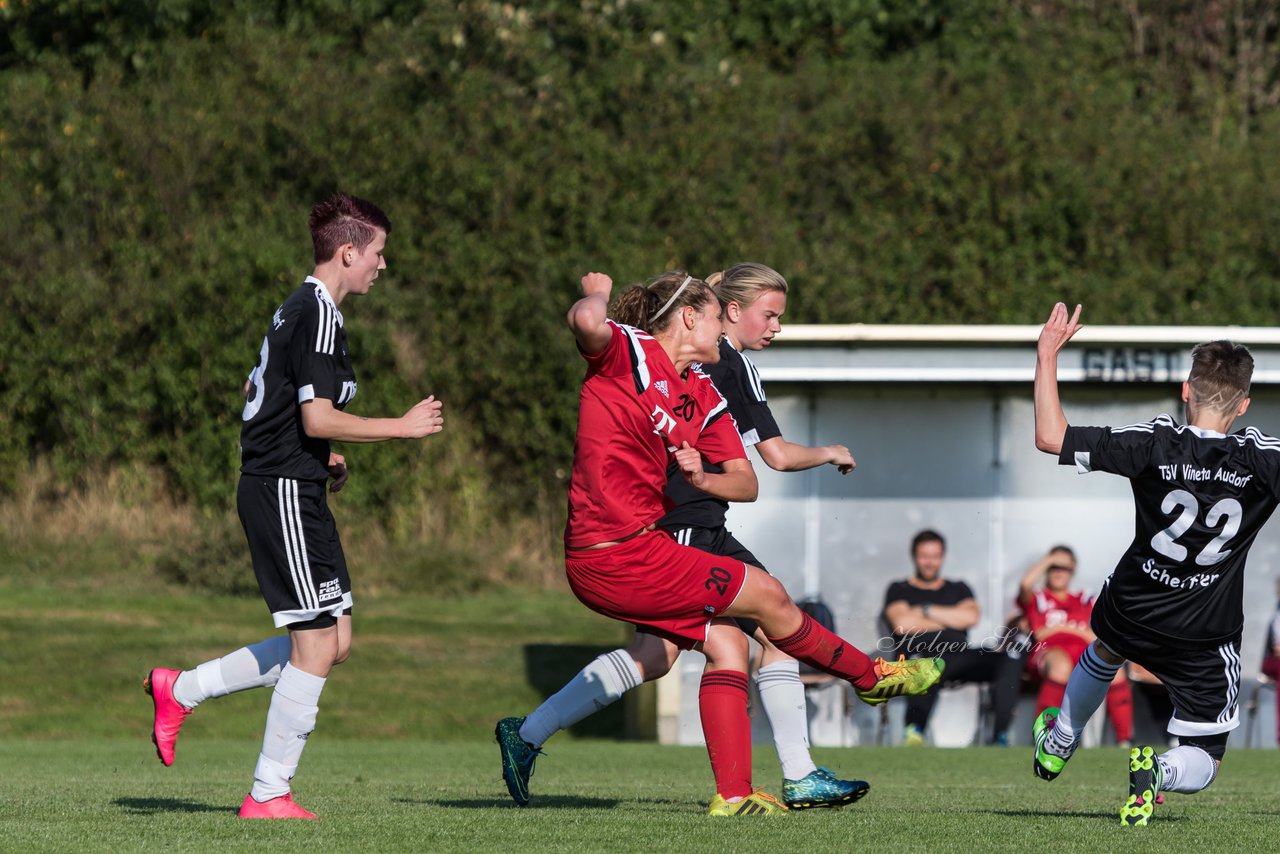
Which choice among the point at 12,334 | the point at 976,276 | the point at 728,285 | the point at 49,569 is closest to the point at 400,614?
the point at 49,569

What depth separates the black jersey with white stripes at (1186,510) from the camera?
18.2 feet

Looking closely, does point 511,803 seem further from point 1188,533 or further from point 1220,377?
point 1220,377

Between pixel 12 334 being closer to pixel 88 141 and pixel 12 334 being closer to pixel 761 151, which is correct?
pixel 88 141

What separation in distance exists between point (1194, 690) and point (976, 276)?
13974 millimetres

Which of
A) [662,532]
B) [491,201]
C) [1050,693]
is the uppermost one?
[491,201]

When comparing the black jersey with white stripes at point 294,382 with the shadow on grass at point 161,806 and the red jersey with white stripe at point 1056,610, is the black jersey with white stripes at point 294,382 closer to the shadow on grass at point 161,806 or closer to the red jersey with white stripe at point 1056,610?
the shadow on grass at point 161,806

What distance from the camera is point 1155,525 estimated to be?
5613 mm

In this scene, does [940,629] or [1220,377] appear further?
[940,629]

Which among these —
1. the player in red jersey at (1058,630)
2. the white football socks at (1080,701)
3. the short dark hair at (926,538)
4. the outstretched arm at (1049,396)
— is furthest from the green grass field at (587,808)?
the short dark hair at (926,538)

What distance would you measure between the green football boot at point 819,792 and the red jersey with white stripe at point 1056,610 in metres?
6.97

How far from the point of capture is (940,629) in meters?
12.9

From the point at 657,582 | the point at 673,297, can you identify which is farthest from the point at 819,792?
the point at 673,297

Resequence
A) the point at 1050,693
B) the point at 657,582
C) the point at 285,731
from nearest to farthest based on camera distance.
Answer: the point at 657,582 < the point at 285,731 < the point at 1050,693

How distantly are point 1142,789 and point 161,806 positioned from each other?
10.7 ft
